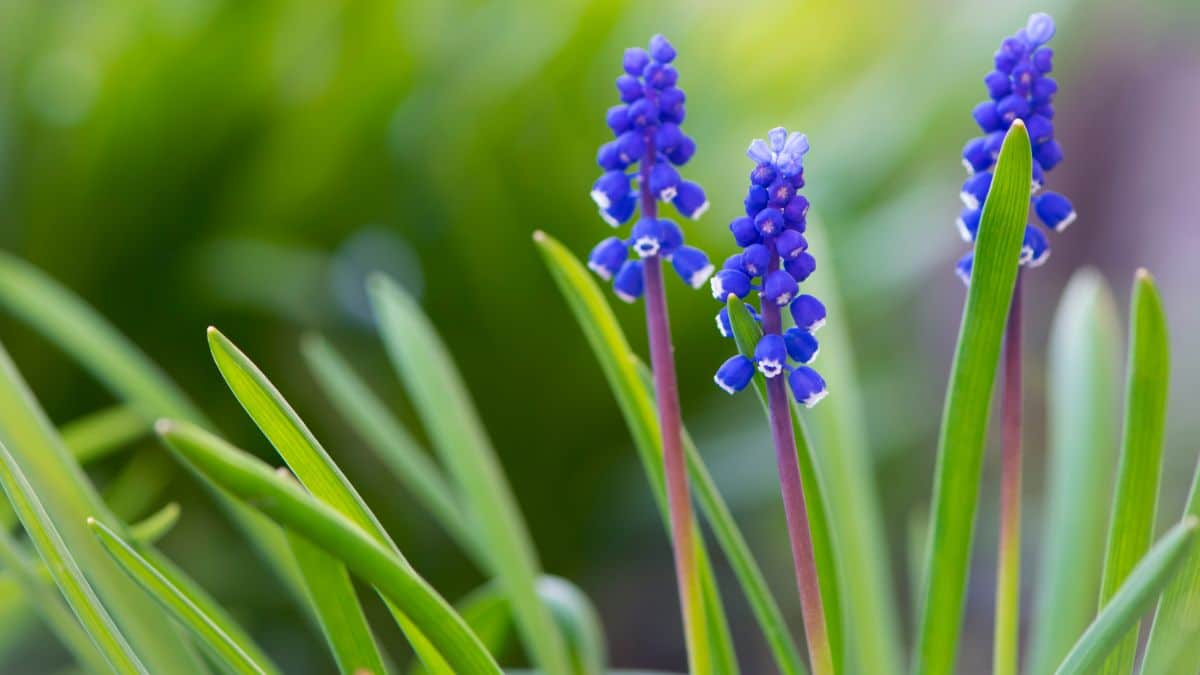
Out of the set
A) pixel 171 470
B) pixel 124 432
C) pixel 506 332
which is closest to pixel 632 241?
pixel 124 432

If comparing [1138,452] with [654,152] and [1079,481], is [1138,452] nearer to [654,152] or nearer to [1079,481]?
[1079,481]

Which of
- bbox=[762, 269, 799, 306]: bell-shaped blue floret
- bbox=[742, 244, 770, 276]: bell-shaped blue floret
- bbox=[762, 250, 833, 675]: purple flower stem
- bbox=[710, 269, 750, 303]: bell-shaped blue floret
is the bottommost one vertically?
bbox=[762, 250, 833, 675]: purple flower stem

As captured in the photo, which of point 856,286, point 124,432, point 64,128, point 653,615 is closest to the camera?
point 124,432

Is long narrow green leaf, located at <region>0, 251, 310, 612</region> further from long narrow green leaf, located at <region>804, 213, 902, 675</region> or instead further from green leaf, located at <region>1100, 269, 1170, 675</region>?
green leaf, located at <region>1100, 269, 1170, 675</region>

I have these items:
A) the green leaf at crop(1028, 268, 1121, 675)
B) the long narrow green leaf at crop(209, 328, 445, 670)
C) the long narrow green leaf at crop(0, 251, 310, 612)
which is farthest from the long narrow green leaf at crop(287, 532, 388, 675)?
the green leaf at crop(1028, 268, 1121, 675)

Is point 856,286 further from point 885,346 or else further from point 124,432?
point 124,432

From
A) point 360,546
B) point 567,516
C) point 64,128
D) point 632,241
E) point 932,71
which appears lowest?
point 567,516

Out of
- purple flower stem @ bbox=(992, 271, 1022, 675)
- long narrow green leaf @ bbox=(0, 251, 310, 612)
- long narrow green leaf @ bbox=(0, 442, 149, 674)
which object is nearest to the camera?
long narrow green leaf @ bbox=(0, 442, 149, 674)
